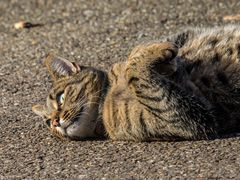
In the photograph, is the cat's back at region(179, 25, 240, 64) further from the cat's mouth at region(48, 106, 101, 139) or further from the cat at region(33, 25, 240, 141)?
the cat's mouth at region(48, 106, 101, 139)

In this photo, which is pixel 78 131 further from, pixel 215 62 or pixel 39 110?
pixel 215 62

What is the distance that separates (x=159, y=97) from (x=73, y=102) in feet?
2.48

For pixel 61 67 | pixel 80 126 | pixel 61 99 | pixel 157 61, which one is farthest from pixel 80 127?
pixel 157 61

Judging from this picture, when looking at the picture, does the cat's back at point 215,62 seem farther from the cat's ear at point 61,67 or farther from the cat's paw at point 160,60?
the cat's ear at point 61,67

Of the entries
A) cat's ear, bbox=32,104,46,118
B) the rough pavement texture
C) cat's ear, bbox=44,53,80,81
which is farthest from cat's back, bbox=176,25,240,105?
cat's ear, bbox=32,104,46,118

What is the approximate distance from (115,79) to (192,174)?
139 cm

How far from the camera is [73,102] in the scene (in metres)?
6.31

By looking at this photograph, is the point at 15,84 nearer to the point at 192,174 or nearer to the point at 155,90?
the point at 155,90

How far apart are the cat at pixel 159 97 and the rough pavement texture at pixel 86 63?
12 centimetres

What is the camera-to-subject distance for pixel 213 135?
5984 millimetres

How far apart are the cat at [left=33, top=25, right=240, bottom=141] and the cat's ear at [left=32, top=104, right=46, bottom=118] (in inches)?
3.9

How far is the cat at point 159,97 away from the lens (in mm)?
5953

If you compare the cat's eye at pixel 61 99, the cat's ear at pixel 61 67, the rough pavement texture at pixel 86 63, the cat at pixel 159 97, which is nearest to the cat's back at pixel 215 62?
the cat at pixel 159 97

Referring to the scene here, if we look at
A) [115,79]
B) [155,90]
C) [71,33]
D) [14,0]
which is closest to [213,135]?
[155,90]
